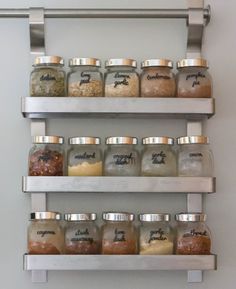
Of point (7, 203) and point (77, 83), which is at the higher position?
point (77, 83)

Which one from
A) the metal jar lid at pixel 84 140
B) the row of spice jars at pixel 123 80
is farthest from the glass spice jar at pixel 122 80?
the metal jar lid at pixel 84 140

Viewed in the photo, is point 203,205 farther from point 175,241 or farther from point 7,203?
point 7,203

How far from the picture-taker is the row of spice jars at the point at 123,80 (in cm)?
125

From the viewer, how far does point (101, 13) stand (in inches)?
51.8

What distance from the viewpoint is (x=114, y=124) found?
1.34m

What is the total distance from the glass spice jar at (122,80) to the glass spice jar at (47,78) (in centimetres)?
10

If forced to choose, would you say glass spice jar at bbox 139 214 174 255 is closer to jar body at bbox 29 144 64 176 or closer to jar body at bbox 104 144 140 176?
jar body at bbox 104 144 140 176

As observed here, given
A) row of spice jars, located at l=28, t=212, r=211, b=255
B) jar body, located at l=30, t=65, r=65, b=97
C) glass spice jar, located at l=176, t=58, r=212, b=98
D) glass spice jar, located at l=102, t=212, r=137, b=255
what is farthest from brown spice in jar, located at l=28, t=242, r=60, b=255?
glass spice jar, located at l=176, t=58, r=212, b=98

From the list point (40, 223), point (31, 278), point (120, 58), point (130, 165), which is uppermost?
point (120, 58)

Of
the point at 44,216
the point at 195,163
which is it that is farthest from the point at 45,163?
the point at 195,163

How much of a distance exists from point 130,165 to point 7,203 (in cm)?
30

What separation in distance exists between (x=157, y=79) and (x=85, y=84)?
157mm

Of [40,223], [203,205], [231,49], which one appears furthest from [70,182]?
[231,49]

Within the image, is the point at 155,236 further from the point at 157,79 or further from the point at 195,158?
the point at 157,79
